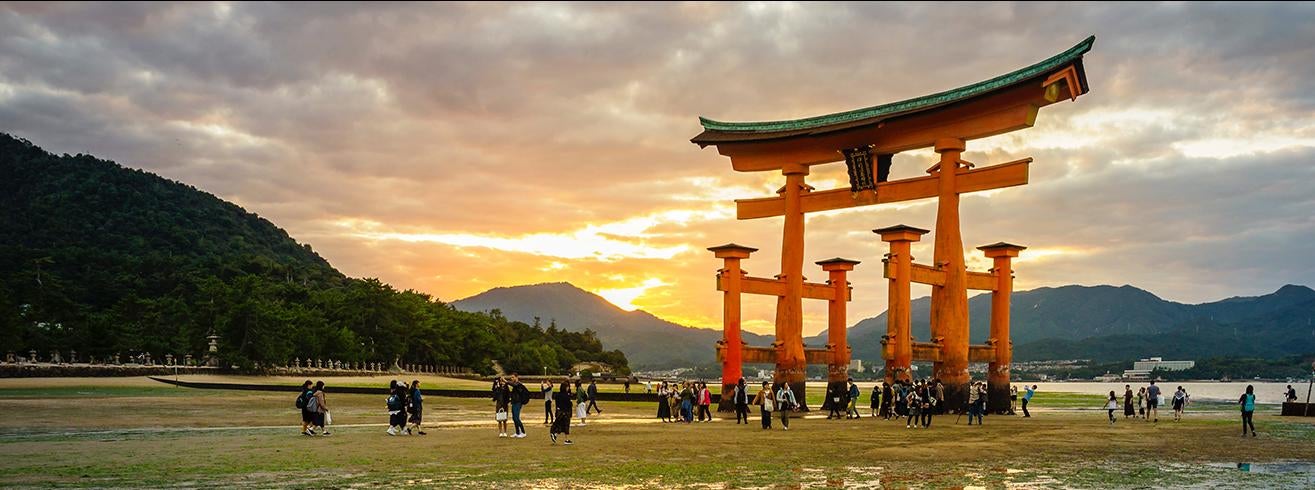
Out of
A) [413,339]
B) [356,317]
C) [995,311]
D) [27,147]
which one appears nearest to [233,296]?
[356,317]

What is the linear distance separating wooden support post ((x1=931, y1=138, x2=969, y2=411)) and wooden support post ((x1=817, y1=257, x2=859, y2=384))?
550 cm

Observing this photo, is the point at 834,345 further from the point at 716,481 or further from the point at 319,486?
the point at 319,486

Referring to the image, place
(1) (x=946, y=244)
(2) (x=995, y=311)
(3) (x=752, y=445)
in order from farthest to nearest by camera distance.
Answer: (2) (x=995, y=311) < (1) (x=946, y=244) < (3) (x=752, y=445)

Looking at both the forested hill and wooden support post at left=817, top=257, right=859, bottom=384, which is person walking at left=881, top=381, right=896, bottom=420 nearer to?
wooden support post at left=817, top=257, right=859, bottom=384

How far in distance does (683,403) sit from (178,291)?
7904 cm

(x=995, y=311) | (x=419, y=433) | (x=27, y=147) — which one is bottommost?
(x=419, y=433)

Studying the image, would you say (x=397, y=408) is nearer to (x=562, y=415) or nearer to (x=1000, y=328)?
(x=562, y=415)

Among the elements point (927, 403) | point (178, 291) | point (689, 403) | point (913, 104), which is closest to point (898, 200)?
point (913, 104)

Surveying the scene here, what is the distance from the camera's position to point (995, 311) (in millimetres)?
40219

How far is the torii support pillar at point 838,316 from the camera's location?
41.2 m

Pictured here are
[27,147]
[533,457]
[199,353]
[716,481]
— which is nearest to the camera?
[716,481]

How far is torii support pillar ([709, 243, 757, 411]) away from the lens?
127 feet

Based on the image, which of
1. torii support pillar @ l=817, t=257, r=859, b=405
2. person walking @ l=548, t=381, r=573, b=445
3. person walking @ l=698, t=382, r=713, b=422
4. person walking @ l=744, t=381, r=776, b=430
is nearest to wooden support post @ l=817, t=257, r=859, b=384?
torii support pillar @ l=817, t=257, r=859, b=405

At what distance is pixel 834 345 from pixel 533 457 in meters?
25.7
